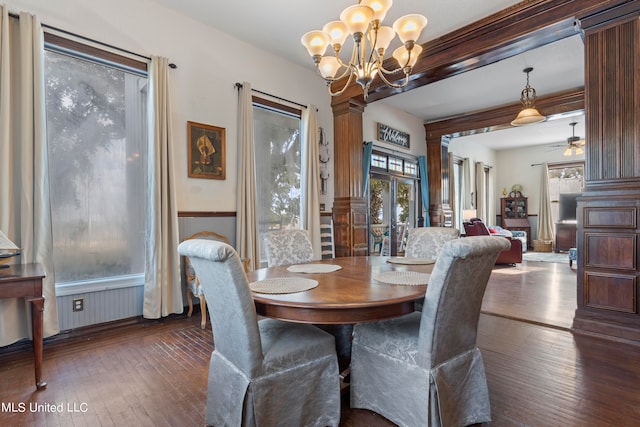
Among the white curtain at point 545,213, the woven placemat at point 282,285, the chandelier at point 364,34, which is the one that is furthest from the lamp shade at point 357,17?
the white curtain at point 545,213

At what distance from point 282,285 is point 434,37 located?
3466mm

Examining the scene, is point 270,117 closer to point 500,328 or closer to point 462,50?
point 462,50

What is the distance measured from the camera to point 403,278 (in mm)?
1866

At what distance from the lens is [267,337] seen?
1.62 meters

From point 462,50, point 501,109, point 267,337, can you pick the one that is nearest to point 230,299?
→ point 267,337

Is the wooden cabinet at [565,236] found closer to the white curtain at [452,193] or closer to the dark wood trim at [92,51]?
the white curtain at [452,193]

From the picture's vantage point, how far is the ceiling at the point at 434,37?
126 inches

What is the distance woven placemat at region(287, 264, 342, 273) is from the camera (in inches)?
86.1

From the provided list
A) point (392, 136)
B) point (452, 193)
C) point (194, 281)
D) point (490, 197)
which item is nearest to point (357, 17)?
point (194, 281)

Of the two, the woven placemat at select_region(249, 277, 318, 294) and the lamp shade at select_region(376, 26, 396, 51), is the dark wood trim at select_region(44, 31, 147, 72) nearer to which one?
the lamp shade at select_region(376, 26, 396, 51)

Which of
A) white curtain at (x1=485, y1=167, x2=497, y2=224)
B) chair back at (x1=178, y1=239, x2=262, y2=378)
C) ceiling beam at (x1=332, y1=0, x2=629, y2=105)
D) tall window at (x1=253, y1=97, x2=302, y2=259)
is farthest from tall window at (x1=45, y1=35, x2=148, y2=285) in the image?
white curtain at (x1=485, y1=167, x2=497, y2=224)

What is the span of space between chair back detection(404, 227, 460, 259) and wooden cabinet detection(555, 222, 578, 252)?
25.2 ft

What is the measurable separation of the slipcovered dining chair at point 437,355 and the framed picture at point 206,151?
8.27ft

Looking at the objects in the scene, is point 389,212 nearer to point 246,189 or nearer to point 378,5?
point 246,189
